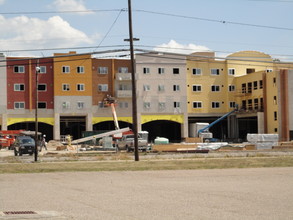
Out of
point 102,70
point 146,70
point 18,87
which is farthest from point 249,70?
point 18,87

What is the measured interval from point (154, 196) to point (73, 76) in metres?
66.2

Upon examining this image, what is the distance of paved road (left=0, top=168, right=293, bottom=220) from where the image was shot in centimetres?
1210

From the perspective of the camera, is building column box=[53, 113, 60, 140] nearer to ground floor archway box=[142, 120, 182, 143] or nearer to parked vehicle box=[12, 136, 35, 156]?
ground floor archway box=[142, 120, 182, 143]

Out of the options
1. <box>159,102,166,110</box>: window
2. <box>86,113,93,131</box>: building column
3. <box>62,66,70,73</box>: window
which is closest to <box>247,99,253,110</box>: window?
<box>159,102,166,110</box>: window

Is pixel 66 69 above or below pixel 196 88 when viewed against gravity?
above

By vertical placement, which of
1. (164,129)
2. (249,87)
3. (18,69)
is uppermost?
(18,69)

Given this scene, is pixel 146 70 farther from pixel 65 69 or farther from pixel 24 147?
pixel 24 147

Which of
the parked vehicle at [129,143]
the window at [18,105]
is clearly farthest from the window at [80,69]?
the parked vehicle at [129,143]

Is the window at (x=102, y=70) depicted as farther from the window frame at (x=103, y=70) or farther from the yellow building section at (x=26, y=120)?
the yellow building section at (x=26, y=120)

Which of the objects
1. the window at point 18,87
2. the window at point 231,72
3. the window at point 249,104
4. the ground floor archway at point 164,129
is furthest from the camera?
the ground floor archway at point 164,129

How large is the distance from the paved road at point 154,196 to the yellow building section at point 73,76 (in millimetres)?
57436

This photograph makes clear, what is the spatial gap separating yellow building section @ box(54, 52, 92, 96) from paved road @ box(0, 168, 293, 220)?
57.4m

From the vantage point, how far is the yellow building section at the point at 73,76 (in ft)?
260

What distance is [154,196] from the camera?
15508 mm
